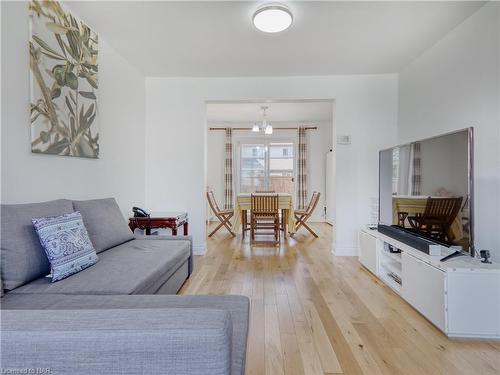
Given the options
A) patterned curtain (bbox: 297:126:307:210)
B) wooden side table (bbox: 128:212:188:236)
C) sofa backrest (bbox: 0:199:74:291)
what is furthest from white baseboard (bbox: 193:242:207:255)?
patterned curtain (bbox: 297:126:307:210)

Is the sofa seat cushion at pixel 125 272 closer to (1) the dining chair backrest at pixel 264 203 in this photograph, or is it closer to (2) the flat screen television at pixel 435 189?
(1) the dining chair backrest at pixel 264 203

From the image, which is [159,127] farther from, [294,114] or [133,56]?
[294,114]

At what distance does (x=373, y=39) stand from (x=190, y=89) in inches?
91.3

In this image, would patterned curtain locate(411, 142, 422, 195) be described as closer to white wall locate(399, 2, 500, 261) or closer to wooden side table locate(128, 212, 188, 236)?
white wall locate(399, 2, 500, 261)

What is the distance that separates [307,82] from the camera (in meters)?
3.55

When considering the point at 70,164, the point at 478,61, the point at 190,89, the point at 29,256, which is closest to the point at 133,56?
the point at 190,89

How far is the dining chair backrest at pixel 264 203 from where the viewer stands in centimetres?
416

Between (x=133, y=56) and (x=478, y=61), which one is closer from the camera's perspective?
(x=478, y=61)

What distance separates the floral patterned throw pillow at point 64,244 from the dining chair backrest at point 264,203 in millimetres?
2665

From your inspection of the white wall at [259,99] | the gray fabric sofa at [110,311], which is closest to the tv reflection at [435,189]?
the white wall at [259,99]

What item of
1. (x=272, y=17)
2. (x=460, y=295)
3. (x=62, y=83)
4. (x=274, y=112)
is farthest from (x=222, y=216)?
(x=460, y=295)

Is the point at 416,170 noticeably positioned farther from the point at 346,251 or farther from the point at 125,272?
the point at 125,272

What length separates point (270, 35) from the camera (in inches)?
101

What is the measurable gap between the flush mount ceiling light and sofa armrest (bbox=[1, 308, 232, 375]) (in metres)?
2.30
